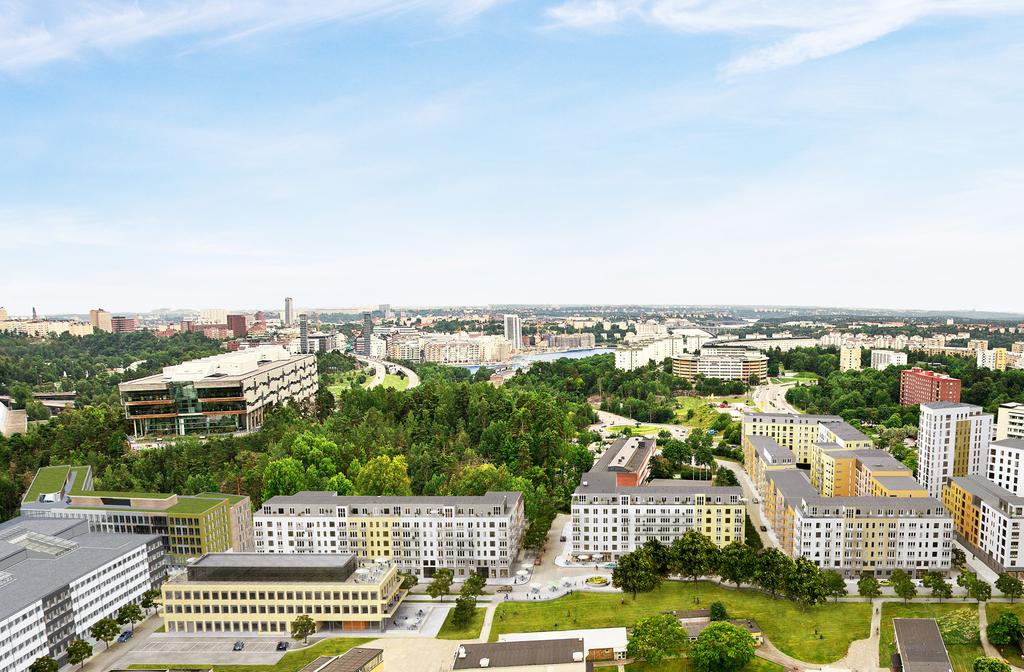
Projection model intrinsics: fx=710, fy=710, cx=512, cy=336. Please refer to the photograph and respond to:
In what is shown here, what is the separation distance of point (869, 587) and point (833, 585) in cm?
164

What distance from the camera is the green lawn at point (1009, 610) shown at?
26.5 metres

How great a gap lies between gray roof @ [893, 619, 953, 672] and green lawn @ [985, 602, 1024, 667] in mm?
2593

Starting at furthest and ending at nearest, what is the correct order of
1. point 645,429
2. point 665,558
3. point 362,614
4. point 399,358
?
point 399,358
point 645,429
point 665,558
point 362,614

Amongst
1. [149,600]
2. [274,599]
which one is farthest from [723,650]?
[149,600]

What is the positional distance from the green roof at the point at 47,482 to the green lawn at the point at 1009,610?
157ft

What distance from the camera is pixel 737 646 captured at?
25.6 meters

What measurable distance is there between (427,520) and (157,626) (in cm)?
1282

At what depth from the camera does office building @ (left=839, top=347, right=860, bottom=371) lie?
100000mm

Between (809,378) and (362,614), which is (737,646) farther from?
(809,378)

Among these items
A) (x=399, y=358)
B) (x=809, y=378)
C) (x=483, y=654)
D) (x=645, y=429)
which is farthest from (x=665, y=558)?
(x=399, y=358)

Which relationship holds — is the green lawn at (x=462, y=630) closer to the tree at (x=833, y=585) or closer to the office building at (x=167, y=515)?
the tree at (x=833, y=585)

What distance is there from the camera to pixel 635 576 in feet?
105

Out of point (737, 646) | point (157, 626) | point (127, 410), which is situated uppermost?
point (127, 410)

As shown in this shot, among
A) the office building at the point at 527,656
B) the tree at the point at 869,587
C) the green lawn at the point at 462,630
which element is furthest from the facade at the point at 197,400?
the tree at the point at 869,587
